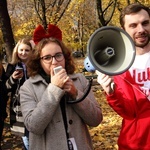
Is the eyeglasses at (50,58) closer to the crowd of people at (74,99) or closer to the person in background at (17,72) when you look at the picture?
the crowd of people at (74,99)

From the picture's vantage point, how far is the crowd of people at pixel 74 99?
1.96 metres

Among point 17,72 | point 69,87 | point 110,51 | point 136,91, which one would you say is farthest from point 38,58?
point 17,72

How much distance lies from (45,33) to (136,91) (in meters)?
0.89

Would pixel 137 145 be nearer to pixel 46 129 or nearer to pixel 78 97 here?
pixel 78 97

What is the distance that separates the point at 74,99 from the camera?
80.5 inches

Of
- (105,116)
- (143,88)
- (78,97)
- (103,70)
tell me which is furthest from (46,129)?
(105,116)

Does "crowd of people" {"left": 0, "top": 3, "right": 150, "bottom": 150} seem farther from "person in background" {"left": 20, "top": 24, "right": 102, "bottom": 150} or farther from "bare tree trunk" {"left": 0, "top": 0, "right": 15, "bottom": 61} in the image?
"bare tree trunk" {"left": 0, "top": 0, "right": 15, "bottom": 61}

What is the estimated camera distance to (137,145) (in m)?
2.01

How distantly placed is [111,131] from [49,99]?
3.41 m

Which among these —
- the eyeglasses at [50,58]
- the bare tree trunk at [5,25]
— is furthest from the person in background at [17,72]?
the bare tree trunk at [5,25]

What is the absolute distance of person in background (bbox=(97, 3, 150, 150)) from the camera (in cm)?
200

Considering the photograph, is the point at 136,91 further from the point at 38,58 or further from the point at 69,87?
the point at 38,58

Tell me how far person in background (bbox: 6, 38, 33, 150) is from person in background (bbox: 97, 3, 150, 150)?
1623 millimetres

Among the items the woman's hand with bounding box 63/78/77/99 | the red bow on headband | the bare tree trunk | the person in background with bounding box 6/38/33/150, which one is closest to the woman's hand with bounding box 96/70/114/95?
the woman's hand with bounding box 63/78/77/99
